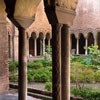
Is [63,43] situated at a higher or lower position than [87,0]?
lower

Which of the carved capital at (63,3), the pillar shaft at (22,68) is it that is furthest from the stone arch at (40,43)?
the carved capital at (63,3)

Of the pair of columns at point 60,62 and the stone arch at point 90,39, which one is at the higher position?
the stone arch at point 90,39

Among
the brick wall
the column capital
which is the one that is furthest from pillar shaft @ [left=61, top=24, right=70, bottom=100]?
the brick wall

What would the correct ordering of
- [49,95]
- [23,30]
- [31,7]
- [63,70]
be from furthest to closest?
[49,95] → [31,7] → [23,30] → [63,70]

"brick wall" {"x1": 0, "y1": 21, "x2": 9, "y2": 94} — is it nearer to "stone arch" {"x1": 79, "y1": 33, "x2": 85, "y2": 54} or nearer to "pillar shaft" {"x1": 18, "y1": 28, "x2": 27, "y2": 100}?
"pillar shaft" {"x1": 18, "y1": 28, "x2": 27, "y2": 100}

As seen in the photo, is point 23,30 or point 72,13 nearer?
point 72,13

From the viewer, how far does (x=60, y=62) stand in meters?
5.47

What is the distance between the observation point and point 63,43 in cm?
587

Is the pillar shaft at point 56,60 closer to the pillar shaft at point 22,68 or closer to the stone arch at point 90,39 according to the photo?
the pillar shaft at point 22,68

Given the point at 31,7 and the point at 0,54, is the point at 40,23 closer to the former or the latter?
the point at 0,54

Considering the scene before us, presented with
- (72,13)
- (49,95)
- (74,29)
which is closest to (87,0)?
(74,29)

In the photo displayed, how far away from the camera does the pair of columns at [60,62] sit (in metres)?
5.31

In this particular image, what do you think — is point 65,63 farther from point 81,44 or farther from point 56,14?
point 81,44

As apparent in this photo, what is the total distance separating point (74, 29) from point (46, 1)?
97.7 ft
